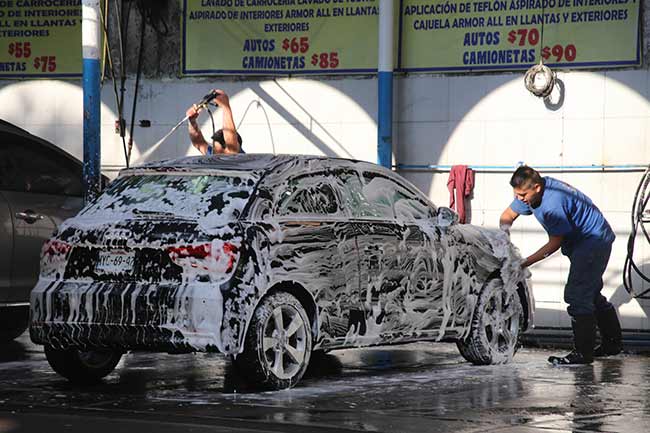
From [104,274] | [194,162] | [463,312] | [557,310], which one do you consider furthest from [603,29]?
[104,274]

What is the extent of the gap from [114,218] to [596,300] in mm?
5018

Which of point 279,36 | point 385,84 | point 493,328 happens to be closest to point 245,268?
point 493,328

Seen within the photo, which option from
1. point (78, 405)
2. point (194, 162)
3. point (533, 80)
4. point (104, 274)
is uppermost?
point (533, 80)

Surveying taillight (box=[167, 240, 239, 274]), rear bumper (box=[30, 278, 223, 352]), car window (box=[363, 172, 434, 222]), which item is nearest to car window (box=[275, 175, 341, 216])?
car window (box=[363, 172, 434, 222])

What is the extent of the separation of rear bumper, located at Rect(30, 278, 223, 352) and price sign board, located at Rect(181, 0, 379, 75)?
6941 mm

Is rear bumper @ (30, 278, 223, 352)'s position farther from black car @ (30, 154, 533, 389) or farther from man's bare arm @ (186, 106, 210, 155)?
man's bare arm @ (186, 106, 210, 155)

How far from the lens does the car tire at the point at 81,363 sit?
10016 mm

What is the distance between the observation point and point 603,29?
14891 mm

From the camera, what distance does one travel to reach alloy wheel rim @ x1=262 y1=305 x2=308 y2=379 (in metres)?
9.43

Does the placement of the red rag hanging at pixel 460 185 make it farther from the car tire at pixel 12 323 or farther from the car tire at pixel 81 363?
the car tire at pixel 81 363

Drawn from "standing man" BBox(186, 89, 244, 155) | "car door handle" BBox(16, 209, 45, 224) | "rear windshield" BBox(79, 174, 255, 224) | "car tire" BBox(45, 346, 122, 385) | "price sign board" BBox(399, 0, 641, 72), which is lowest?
"car tire" BBox(45, 346, 122, 385)

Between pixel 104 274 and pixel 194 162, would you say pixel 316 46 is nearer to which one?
pixel 194 162

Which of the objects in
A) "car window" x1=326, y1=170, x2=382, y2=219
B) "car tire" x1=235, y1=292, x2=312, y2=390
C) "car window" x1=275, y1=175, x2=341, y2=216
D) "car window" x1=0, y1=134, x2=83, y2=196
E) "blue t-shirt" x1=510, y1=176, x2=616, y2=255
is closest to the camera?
"car tire" x1=235, y1=292, x2=312, y2=390

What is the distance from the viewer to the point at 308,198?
10.1 meters
